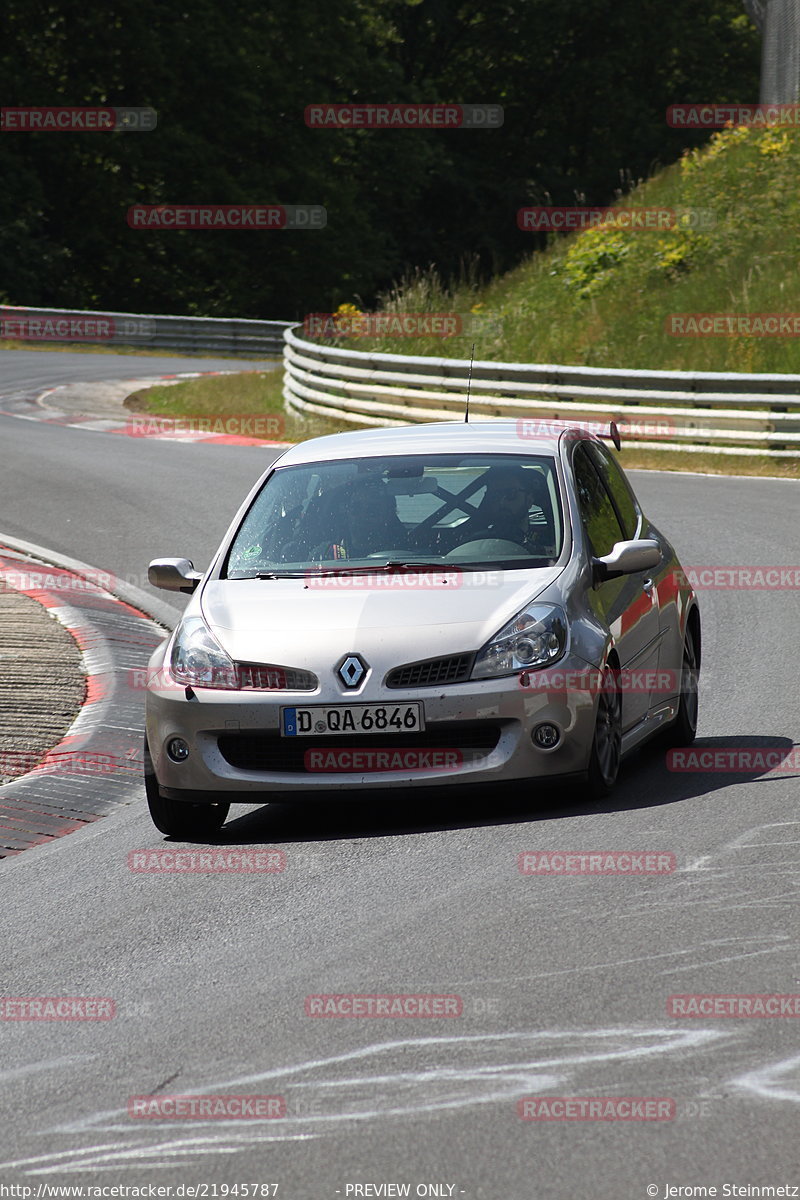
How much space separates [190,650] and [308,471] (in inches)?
58.3

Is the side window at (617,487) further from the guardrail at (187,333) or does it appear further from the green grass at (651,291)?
the guardrail at (187,333)

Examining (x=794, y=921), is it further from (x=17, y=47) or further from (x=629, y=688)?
(x=17, y=47)

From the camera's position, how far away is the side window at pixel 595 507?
26.2 ft

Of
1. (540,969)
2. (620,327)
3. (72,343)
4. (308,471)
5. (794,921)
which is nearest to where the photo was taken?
(540,969)

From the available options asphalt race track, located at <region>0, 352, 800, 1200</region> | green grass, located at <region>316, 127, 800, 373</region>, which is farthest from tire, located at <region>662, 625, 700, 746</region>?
green grass, located at <region>316, 127, 800, 373</region>

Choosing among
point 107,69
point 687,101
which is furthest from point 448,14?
point 107,69

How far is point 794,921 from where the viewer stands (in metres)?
5.46

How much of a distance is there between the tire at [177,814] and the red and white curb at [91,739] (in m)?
0.55

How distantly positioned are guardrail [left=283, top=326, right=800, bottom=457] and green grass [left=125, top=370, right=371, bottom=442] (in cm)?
50

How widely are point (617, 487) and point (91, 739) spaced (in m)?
2.98

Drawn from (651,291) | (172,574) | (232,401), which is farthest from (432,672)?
(232,401)

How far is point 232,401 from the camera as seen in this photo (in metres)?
30.1

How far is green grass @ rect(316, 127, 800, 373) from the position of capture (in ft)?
80.5

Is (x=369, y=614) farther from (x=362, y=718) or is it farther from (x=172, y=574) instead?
(x=172, y=574)
